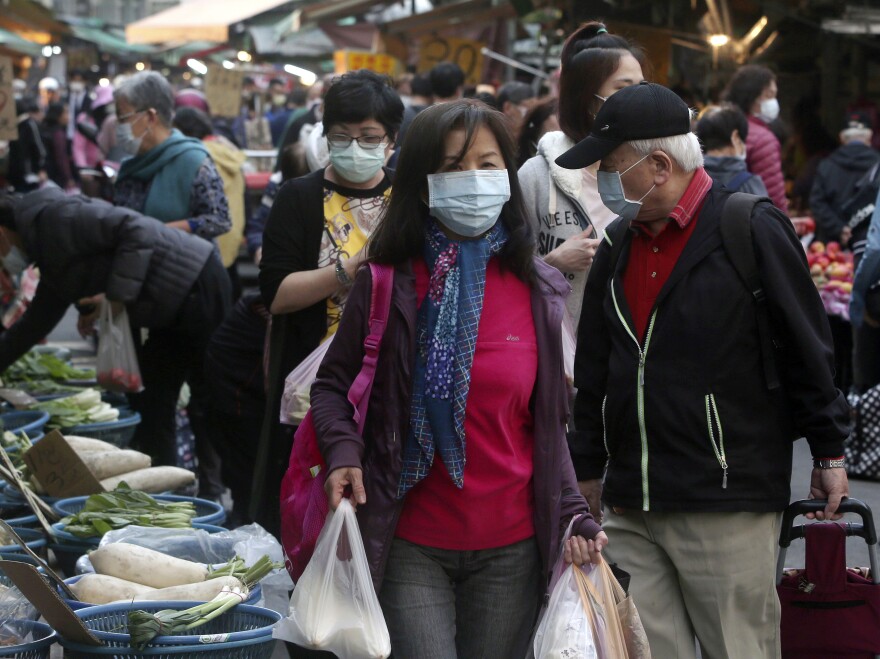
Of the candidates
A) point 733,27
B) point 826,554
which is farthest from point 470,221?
point 733,27

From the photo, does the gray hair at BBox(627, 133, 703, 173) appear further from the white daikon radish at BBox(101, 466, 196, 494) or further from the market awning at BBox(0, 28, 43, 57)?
the market awning at BBox(0, 28, 43, 57)

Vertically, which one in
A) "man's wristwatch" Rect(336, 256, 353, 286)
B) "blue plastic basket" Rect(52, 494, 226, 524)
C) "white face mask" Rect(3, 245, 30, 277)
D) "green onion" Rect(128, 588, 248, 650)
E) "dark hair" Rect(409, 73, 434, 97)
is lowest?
"blue plastic basket" Rect(52, 494, 226, 524)

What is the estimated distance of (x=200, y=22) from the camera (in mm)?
26391

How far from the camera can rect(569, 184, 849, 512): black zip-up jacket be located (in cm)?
334

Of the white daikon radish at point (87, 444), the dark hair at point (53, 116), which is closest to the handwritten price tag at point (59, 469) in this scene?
the white daikon radish at point (87, 444)

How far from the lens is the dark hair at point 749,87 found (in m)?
9.30

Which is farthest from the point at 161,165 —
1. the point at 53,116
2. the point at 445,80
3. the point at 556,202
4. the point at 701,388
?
the point at 53,116

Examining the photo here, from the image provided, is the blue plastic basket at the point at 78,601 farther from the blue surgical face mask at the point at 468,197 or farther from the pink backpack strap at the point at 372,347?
the blue surgical face mask at the point at 468,197

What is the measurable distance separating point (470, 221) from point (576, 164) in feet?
1.44

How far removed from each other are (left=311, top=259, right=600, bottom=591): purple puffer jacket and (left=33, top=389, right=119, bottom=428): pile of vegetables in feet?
11.9

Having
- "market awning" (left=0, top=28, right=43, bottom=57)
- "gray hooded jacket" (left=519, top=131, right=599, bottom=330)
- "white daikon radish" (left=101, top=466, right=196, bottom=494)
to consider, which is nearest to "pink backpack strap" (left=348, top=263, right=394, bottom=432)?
"gray hooded jacket" (left=519, top=131, right=599, bottom=330)

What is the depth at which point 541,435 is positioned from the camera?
315 centimetres

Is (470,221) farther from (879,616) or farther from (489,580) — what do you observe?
(879,616)

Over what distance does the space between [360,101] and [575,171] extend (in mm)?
753
